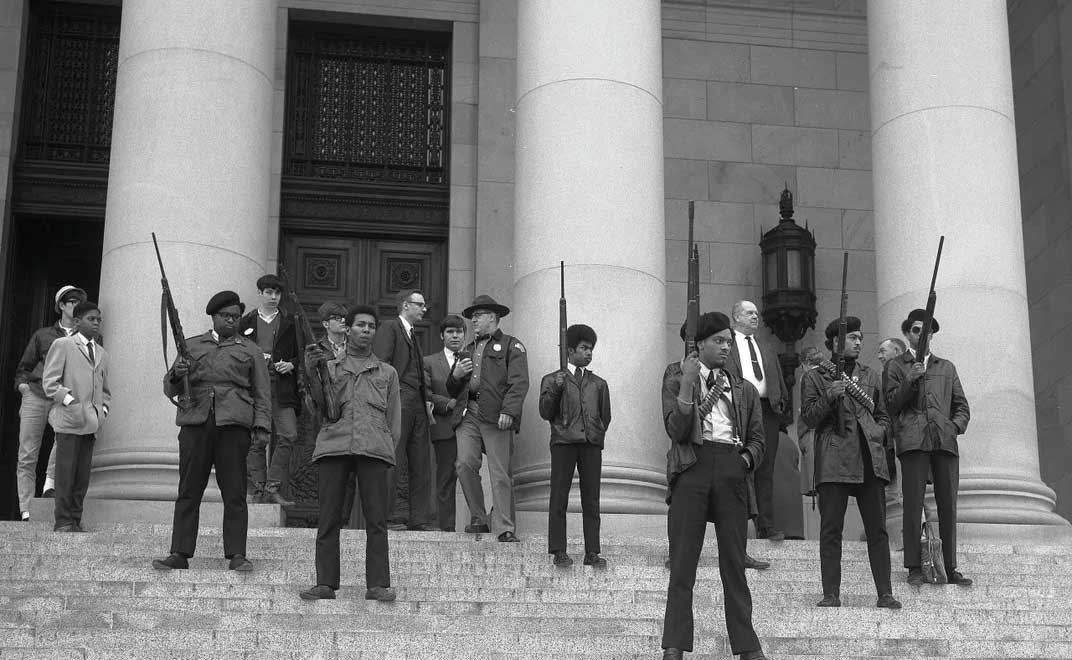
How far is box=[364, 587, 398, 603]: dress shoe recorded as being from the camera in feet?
38.2

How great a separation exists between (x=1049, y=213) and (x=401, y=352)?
11942 millimetres

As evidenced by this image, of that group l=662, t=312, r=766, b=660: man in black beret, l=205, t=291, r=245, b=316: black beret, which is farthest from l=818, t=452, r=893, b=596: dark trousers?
l=205, t=291, r=245, b=316: black beret

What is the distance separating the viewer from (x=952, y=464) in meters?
14.0

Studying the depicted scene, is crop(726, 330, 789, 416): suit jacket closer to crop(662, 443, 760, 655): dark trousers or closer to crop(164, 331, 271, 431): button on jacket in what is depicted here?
crop(662, 443, 760, 655): dark trousers

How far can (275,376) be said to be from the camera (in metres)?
15.5

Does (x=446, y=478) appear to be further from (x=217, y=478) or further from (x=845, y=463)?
(x=845, y=463)

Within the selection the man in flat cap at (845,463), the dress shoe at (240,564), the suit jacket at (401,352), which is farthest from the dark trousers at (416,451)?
the man in flat cap at (845,463)

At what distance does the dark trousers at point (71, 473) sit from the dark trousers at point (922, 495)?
7121 mm

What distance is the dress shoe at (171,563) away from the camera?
484 inches

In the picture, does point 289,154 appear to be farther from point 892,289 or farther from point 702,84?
point 892,289

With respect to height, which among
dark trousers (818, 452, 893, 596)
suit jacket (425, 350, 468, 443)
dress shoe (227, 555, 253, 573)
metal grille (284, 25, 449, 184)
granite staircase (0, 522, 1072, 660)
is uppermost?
metal grille (284, 25, 449, 184)

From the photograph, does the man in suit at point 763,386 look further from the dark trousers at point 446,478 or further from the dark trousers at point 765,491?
the dark trousers at point 446,478

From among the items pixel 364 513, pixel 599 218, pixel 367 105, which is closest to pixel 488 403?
pixel 599 218

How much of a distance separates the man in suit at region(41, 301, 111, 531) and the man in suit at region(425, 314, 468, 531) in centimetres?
308
